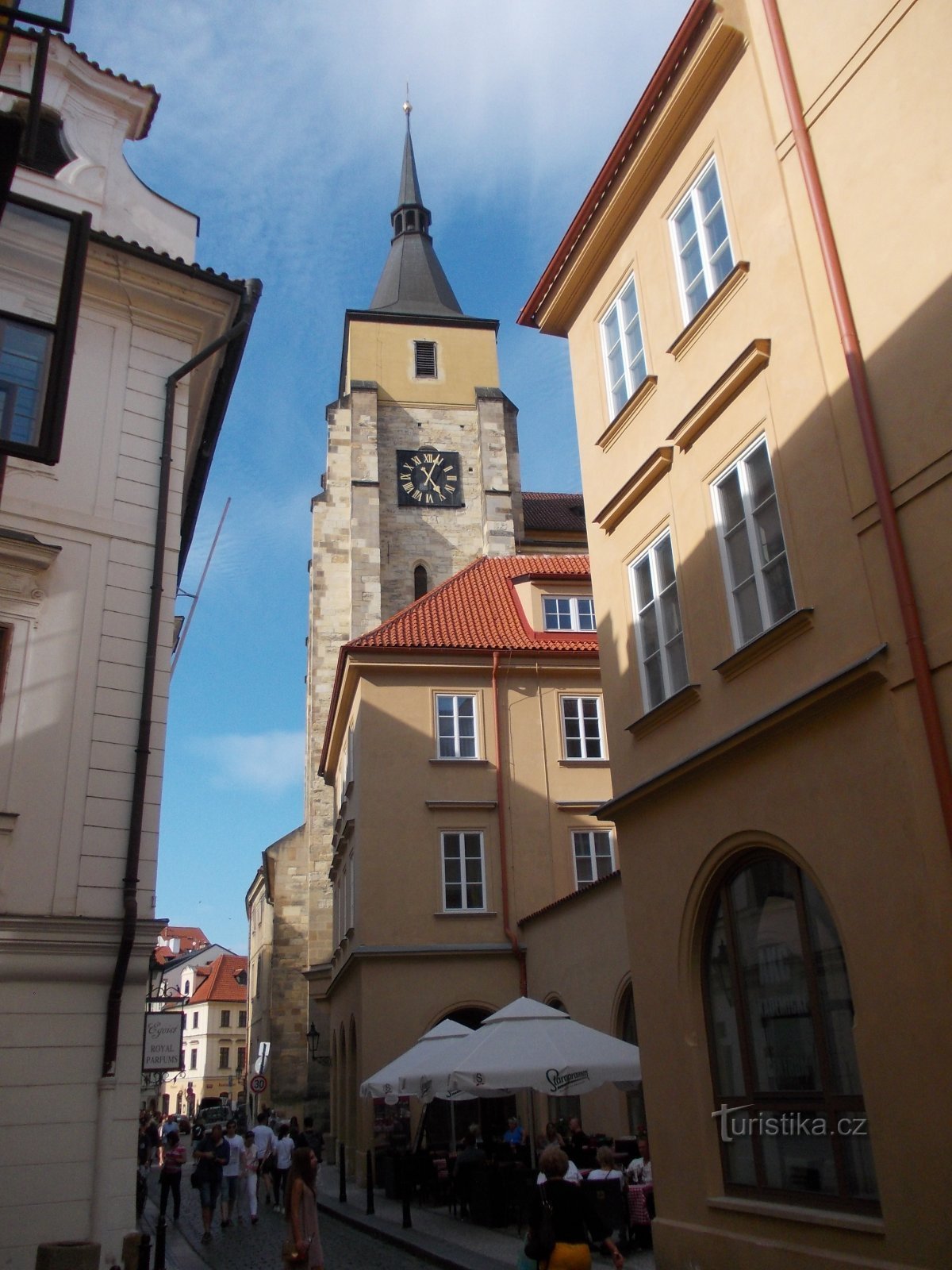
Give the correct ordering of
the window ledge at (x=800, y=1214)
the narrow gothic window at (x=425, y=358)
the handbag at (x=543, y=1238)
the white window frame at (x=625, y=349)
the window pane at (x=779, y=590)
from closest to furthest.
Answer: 1. the handbag at (x=543, y=1238)
2. the window ledge at (x=800, y=1214)
3. the window pane at (x=779, y=590)
4. the white window frame at (x=625, y=349)
5. the narrow gothic window at (x=425, y=358)

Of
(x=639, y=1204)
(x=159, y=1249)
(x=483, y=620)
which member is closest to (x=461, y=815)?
(x=483, y=620)

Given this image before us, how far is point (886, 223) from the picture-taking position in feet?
27.1

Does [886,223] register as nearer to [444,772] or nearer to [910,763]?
[910,763]

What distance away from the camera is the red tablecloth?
11930 mm

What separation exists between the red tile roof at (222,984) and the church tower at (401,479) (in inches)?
1912

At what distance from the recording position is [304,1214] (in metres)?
8.39

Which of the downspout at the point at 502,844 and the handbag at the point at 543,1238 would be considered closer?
the handbag at the point at 543,1238

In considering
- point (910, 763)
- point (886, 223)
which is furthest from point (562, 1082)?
point (886, 223)

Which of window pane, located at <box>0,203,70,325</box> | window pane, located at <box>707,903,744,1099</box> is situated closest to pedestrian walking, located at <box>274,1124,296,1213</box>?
window pane, located at <box>707,903,744,1099</box>

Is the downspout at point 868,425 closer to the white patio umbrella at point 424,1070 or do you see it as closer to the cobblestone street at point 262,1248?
the white patio umbrella at point 424,1070

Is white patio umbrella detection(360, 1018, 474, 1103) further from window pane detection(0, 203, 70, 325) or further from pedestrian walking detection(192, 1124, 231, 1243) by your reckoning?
window pane detection(0, 203, 70, 325)

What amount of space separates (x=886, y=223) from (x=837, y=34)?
198 centimetres

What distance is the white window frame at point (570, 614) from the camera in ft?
85.9

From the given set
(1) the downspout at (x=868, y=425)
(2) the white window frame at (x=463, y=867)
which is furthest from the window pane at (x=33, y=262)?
(2) the white window frame at (x=463, y=867)
